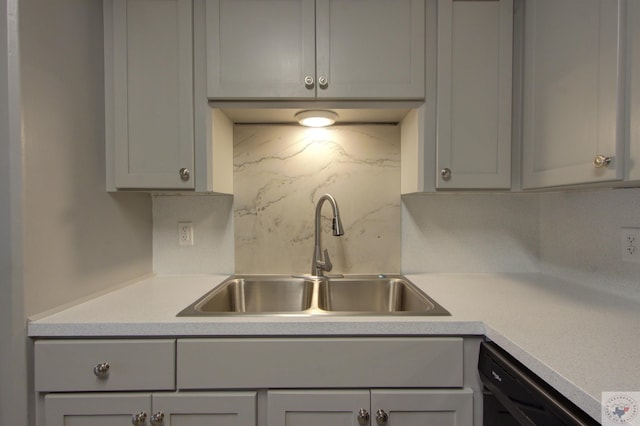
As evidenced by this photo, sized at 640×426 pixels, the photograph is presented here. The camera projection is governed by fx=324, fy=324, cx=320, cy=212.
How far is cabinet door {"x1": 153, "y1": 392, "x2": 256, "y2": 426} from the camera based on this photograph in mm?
930

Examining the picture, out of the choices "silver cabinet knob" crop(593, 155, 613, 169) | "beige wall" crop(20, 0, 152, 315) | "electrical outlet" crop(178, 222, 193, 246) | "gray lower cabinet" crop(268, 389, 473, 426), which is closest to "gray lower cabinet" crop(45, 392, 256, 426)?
"gray lower cabinet" crop(268, 389, 473, 426)

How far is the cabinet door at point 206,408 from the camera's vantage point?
0.93 meters

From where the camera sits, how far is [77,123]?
3.59ft

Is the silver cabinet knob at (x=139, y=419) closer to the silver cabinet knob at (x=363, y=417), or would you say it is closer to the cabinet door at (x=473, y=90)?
the silver cabinet knob at (x=363, y=417)

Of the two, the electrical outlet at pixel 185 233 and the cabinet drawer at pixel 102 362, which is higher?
the electrical outlet at pixel 185 233

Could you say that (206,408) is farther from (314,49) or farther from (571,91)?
(571,91)

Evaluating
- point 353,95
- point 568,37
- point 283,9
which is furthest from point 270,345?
point 568,37

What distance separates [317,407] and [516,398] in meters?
0.52

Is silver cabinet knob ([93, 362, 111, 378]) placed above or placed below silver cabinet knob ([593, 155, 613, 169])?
below

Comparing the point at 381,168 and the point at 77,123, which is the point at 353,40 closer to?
the point at 381,168

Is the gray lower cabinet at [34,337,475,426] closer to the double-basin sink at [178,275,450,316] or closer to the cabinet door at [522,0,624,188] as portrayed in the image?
the double-basin sink at [178,275,450,316]

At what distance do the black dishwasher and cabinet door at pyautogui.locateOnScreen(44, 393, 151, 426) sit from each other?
95cm

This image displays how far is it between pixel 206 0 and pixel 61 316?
3.84 ft

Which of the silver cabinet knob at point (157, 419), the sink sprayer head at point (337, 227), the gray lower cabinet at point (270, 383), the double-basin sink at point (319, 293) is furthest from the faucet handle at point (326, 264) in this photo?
the silver cabinet knob at point (157, 419)
